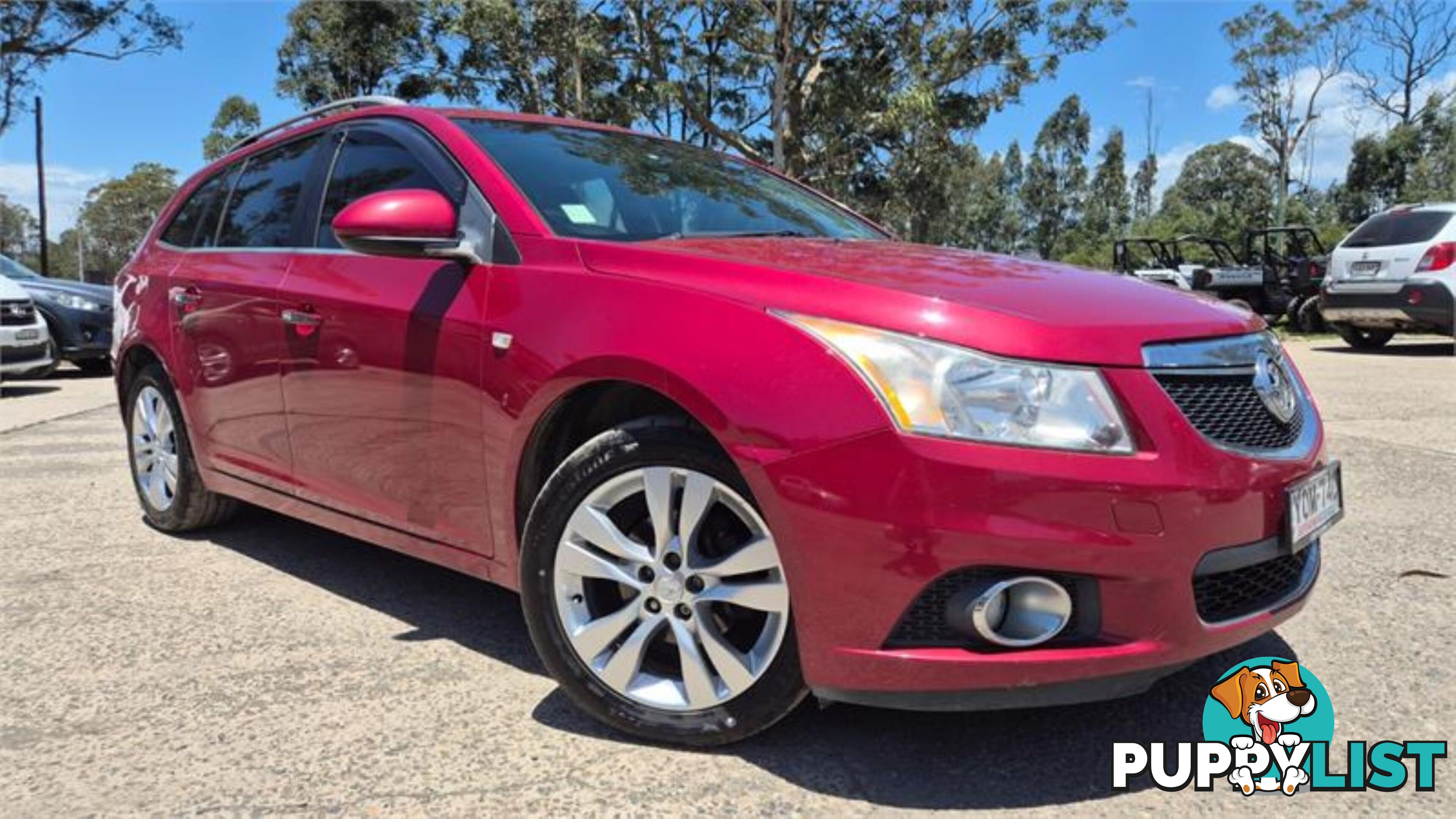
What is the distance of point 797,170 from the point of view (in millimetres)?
21844

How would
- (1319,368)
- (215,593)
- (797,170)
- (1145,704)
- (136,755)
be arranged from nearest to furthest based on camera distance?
(136,755) → (1145,704) → (215,593) → (1319,368) → (797,170)

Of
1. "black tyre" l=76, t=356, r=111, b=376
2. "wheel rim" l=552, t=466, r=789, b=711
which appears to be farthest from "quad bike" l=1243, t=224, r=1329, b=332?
"black tyre" l=76, t=356, r=111, b=376

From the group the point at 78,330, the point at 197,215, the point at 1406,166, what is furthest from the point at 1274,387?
the point at 1406,166

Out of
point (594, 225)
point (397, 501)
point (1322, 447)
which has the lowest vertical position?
point (397, 501)

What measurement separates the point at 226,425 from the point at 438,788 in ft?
6.76

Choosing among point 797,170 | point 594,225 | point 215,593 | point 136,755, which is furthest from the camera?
point 797,170

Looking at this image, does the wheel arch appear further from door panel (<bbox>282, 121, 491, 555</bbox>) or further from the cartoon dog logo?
the cartoon dog logo

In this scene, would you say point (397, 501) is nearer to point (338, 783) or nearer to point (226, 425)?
point (338, 783)

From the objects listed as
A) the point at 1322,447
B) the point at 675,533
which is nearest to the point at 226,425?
the point at 675,533

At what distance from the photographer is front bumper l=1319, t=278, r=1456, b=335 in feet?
35.7

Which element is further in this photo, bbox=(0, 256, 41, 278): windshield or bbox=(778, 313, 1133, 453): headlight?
bbox=(0, 256, 41, 278): windshield

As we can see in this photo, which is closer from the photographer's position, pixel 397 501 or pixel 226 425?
pixel 397 501

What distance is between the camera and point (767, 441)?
2.04 metres

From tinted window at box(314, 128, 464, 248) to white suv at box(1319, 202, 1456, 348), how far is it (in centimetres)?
1149
